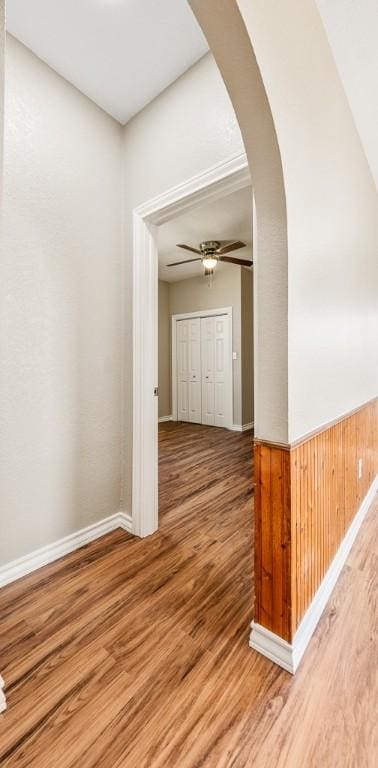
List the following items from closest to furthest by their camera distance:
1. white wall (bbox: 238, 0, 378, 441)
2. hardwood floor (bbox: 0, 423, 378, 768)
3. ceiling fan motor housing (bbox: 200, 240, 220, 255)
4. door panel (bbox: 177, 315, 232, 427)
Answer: hardwood floor (bbox: 0, 423, 378, 768)
white wall (bbox: 238, 0, 378, 441)
ceiling fan motor housing (bbox: 200, 240, 220, 255)
door panel (bbox: 177, 315, 232, 427)

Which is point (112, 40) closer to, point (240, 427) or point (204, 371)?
point (204, 371)

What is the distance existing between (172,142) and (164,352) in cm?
417

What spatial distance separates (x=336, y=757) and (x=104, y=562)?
1205mm

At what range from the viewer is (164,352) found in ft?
19.1

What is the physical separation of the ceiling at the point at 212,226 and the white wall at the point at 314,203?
1.34 meters

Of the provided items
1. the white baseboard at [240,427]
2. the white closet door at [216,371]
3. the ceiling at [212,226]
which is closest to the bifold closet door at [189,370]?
the white closet door at [216,371]

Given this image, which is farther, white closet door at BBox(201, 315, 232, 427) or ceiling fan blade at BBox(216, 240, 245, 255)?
white closet door at BBox(201, 315, 232, 427)

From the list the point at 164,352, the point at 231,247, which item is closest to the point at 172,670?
the point at 231,247

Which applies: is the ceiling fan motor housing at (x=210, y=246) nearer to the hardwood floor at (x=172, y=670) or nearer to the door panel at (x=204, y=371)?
the door panel at (x=204, y=371)

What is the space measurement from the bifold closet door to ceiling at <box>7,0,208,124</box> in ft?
12.6

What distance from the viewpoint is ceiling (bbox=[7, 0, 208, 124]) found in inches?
55.8

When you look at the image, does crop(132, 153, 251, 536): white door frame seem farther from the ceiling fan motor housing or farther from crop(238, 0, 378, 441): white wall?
the ceiling fan motor housing

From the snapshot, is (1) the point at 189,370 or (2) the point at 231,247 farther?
(1) the point at 189,370

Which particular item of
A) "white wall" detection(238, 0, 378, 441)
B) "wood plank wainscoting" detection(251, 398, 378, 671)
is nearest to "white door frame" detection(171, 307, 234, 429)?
"white wall" detection(238, 0, 378, 441)
